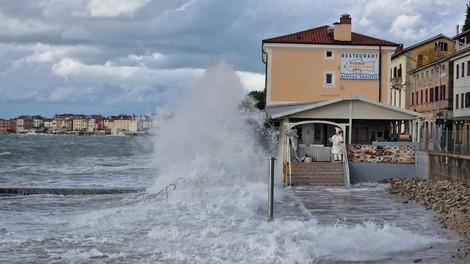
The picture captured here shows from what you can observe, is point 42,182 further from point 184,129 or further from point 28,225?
point 28,225

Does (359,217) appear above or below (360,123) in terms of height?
below

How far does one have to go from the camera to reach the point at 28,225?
17781 millimetres

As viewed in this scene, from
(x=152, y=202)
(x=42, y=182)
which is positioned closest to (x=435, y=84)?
(x=42, y=182)

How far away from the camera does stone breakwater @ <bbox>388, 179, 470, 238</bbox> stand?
17203 millimetres

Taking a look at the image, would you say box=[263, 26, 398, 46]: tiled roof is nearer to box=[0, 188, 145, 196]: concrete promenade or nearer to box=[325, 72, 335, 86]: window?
box=[325, 72, 335, 86]: window

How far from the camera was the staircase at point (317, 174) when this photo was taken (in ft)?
93.8

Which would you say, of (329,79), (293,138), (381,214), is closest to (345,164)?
(293,138)

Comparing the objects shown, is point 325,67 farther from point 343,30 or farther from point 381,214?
point 381,214

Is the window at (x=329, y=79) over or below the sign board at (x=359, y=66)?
below

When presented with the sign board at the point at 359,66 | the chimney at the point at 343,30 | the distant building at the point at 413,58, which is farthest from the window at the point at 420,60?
the chimney at the point at 343,30

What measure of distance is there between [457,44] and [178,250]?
51.4 metres

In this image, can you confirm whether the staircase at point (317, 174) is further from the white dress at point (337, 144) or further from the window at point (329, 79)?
the window at point (329, 79)

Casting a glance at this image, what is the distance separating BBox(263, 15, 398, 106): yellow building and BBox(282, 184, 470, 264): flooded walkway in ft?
48.5

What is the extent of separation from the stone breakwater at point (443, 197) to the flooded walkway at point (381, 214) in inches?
12.2
